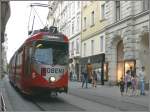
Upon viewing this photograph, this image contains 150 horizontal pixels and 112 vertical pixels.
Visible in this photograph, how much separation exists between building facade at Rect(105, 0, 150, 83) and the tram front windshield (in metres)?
11.7

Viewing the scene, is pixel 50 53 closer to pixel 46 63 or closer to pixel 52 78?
pixel 46 63

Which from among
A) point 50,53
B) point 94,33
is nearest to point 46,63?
point 50,53

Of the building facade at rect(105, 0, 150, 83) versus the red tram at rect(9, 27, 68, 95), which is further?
the building facade at rect(105, 0, 150, 83)

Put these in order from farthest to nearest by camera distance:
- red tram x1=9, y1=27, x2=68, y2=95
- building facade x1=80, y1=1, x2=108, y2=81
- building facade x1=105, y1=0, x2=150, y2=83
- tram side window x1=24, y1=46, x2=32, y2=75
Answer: building facade x1=80, y1=1, x2=108, y2=81 → building facade x1=105, y1=0, x2=150, y2=83 → tram side window x1=24, y1=46, x2=32, y2=75 → red tram x1=9, y1=27, x2=68, y2=95

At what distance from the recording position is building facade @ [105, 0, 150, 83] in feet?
105

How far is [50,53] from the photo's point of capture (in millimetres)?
18594

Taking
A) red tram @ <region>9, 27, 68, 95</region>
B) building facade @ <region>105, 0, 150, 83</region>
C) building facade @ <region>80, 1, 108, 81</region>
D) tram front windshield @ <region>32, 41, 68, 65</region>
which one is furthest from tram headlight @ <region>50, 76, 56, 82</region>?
building facade @ <region>80, 1, 108, 81</region>

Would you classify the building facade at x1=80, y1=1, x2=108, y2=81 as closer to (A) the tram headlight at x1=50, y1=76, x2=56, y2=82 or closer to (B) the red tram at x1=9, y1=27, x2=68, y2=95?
(B) the red tram at x1=9, y1=27, x2=68, y2=95

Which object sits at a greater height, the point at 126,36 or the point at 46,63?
the point at 126,36

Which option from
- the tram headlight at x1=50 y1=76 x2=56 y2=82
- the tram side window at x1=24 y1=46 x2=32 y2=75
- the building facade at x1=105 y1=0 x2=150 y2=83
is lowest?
the tram headlight at x1=50 y1=76 x2=56 y2=82

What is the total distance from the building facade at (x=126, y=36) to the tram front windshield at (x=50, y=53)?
1171cm

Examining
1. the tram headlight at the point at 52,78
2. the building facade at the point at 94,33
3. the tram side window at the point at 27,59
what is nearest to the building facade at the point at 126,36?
the building facade at the point at 94,33

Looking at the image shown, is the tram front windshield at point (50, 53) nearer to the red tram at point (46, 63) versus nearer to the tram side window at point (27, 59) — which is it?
the red tram at point (46, 63)

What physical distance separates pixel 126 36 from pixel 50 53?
17019mm
